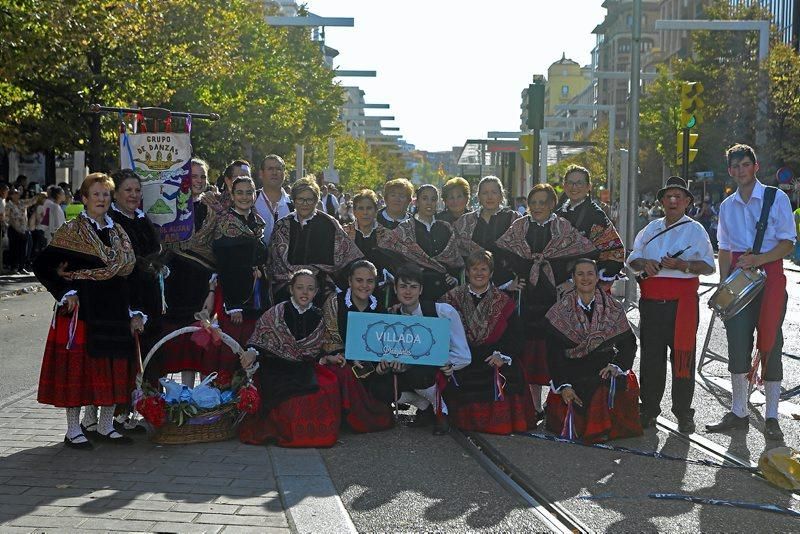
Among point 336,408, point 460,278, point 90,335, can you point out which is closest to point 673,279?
point 460,278

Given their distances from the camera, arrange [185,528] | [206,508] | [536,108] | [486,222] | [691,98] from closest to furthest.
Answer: [185,528] → [206,508] → [486,222] → [536,108] → [691,98]

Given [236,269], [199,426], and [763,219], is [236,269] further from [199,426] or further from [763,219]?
[763,219]

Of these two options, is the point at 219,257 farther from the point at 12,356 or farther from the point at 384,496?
the point at 12,356

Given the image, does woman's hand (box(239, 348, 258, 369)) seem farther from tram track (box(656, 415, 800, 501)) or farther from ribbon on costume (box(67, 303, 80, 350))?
tram track (box(656, 415, 800, 501))

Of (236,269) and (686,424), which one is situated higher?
(236,269)

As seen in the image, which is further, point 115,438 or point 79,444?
point 115,438

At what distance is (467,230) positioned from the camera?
9766mm

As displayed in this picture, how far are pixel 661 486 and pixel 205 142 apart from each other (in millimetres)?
28816

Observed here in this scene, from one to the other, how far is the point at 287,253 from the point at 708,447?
3427 millimetres

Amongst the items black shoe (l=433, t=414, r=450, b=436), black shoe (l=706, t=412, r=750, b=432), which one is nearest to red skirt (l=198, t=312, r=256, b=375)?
black shoe (l=433, t=414, r=450, b=436)

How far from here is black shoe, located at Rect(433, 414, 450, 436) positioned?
8.21 m

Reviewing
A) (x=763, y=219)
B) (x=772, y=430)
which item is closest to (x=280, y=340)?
(x=772, y=430)

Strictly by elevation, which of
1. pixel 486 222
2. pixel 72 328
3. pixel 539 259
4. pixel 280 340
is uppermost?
pixel 486 222

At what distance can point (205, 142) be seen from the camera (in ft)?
112
